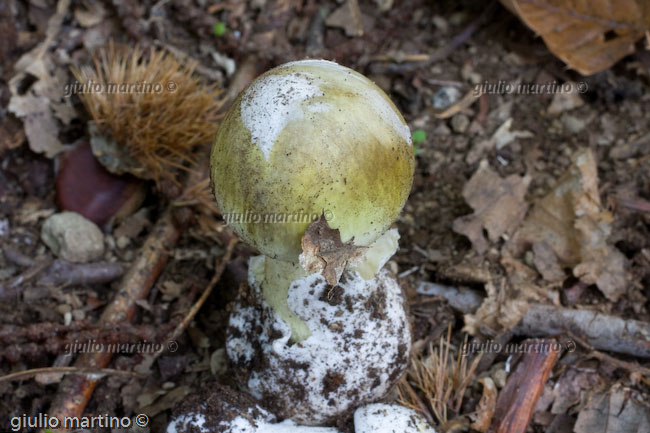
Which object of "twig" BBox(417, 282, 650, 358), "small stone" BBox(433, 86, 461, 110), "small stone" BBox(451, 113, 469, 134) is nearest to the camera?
"twig" BBox(417, 282, 650, 358)

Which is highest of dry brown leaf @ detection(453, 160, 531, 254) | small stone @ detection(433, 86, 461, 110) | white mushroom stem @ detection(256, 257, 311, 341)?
small stone @ detection(433, 86, 461, 110)

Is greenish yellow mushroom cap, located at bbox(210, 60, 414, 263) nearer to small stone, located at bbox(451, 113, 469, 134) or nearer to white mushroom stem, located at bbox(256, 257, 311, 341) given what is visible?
white mushroom stem, located at bbox(256, 257, 311, 341)

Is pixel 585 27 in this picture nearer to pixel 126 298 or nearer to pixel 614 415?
pixel 614 415

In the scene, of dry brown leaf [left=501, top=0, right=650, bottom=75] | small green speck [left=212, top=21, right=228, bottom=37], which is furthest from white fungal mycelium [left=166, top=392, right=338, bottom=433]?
dry brown leaf [left=501, top=0, right=650, bottom=75]

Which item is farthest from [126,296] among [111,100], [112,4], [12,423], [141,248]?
[112,4]

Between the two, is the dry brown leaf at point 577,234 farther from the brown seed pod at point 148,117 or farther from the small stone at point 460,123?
the brown seed pod at point 148,117

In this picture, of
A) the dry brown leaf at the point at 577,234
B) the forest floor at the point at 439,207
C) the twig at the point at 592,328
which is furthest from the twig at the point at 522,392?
the dry brown leaf at the point at 577,234
